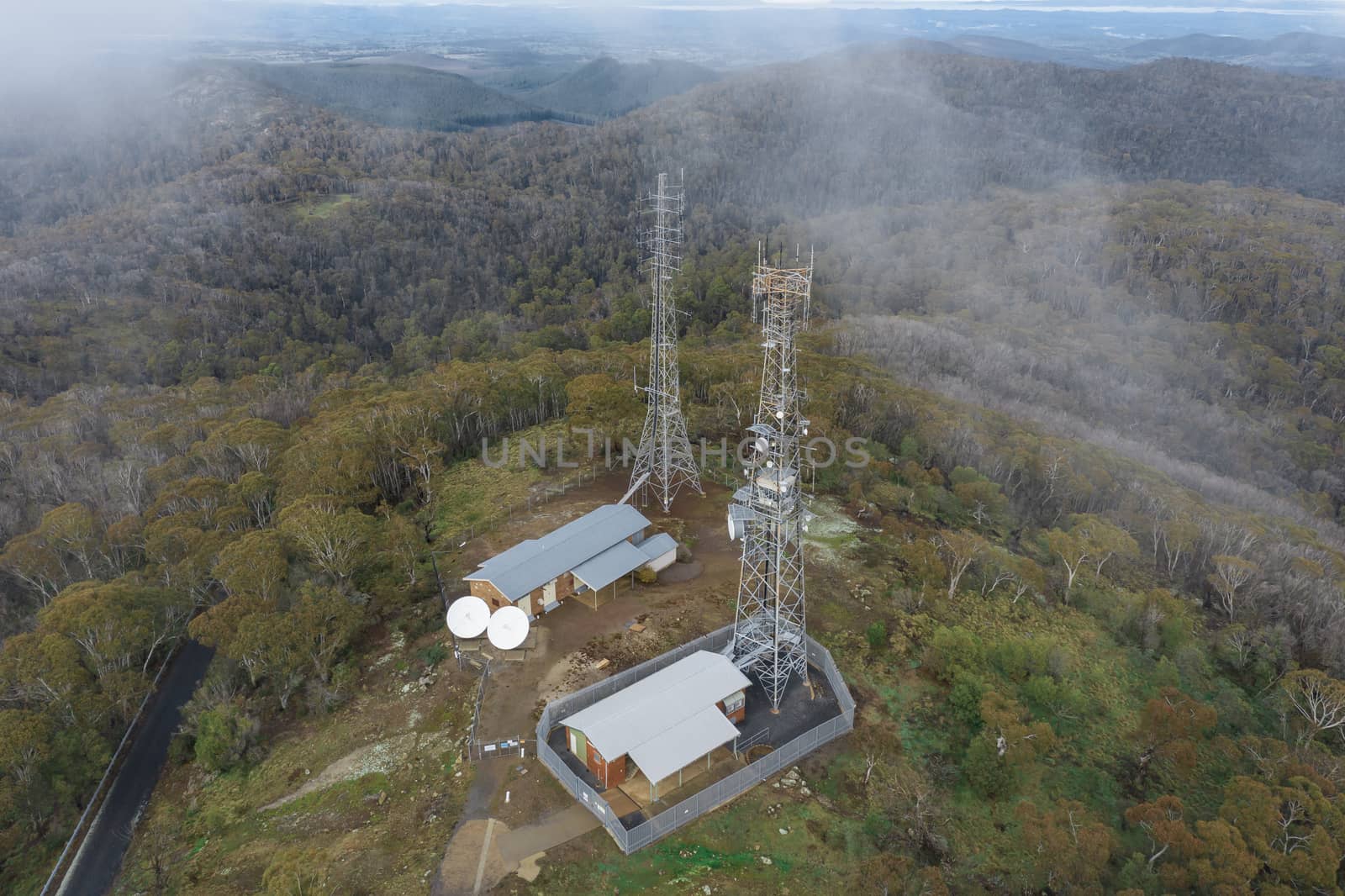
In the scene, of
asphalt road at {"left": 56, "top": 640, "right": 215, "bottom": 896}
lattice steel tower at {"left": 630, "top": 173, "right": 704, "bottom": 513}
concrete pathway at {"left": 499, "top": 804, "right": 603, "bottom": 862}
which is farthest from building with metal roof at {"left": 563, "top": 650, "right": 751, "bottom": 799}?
lattice steel tower at {"left": 630, "top": 173, "right": 704, "bottom": 513}

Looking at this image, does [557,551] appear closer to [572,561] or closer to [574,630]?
[572,561]

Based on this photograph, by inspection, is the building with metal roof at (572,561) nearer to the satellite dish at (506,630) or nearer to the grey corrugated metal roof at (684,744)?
the satellite dish at (506,630)

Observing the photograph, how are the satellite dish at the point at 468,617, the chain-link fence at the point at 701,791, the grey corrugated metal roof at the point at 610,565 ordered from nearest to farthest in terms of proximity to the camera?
the chain-link fence at the point at 701,791
the satellite dish at the point at 468,617
the grey corrugated metal roof at the point at 610,565

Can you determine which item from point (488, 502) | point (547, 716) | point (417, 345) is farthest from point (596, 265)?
point (547, 716)

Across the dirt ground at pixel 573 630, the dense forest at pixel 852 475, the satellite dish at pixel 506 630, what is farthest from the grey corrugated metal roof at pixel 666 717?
the satellite dish at pixel 506 630

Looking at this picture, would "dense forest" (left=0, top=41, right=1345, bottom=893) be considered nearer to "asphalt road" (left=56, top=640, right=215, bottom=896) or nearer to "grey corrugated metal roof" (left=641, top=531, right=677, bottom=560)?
"asphalt road" (left=56, top=640, right=215, bottom=896)

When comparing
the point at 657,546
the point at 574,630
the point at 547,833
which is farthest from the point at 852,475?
the point at 547,833

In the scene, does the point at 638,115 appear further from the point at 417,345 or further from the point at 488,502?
the point at 488,502
